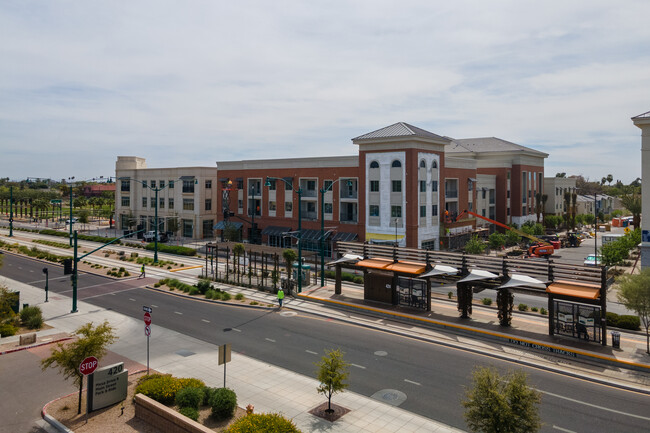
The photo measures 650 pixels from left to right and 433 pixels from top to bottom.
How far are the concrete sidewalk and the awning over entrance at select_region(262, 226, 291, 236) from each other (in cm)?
3519

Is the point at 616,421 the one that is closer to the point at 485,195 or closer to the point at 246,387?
the point at 246,387

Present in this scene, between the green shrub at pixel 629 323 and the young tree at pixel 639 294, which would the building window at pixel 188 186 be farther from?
the young tree at pixel 639 294

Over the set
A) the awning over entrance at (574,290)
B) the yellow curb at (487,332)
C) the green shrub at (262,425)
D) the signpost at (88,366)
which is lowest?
the yellow curb at (487,332)

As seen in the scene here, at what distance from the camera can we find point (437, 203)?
55125mm

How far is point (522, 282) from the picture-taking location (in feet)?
78.3

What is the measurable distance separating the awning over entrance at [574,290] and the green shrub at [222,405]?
16852mm

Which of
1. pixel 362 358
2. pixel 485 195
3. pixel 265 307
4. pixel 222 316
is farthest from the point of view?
pixel 485 195

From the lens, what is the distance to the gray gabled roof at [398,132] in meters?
50.2

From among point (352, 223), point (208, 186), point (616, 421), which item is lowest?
point (616, 421)

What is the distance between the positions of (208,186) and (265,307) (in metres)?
50.9

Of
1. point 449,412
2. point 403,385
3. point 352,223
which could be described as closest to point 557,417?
point 449,412

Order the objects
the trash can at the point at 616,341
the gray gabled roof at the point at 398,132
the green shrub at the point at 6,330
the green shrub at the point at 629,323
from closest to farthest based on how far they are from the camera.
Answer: the trash can at the point at 616,341 < the green shrub at the point at 6,330 < the green shrub at the point at 629,323 < the gray gabled roof at the point at 398,132

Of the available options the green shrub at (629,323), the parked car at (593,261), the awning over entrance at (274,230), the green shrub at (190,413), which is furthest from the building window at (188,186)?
the green shrub at (190,413)

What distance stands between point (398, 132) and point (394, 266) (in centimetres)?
2564
